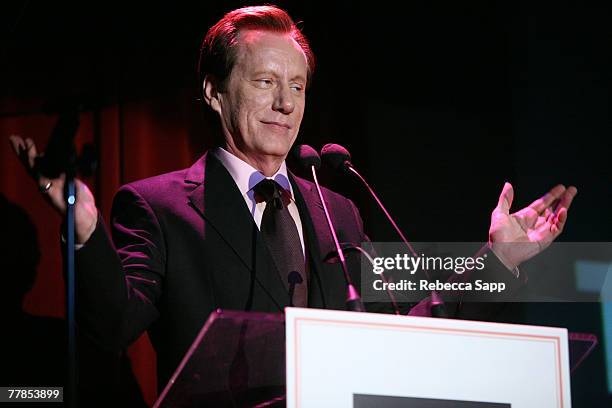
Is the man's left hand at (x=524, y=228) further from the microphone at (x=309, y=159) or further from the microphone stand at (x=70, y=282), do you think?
the microphone stand at (x=70, y=282)

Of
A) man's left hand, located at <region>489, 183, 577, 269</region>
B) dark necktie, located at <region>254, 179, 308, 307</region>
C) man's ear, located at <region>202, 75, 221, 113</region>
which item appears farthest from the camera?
man's ear, located at <region>202, 75, 221, 113</region>

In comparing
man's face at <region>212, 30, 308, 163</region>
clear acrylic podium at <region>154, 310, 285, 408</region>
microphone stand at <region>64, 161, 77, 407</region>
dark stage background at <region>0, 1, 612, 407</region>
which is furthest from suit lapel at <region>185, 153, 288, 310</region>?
dark stage background at <region>0, 1, 612, 407</region>

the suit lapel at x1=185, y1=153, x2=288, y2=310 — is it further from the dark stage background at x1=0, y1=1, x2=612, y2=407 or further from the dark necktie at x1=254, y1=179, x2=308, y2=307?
the dark stage background at x1=0, y1=1, x2=612, y2=407

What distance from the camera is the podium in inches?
56.6

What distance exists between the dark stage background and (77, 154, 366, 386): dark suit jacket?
34.1 inches

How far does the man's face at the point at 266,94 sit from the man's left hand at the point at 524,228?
0.64m

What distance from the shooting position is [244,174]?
2.39 metres

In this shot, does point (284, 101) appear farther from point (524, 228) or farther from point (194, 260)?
point (524, 228)

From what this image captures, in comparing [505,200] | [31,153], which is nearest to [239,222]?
[505,200]

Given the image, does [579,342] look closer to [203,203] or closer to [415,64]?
[203,203]

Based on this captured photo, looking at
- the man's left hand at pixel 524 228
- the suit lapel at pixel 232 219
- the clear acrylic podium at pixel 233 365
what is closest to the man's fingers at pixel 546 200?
the man's left hand at pixel 524 228

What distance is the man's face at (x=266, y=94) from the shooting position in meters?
2.38

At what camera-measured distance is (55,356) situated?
2812mm

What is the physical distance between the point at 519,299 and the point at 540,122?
73 cm
